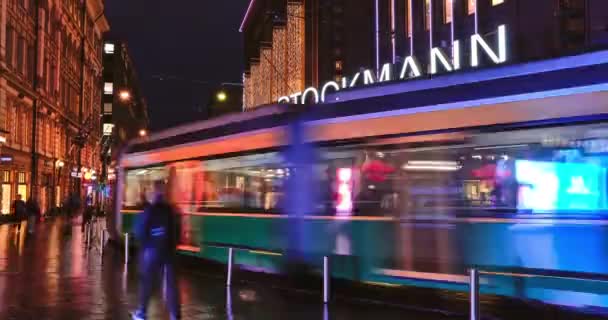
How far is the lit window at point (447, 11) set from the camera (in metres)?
34.4

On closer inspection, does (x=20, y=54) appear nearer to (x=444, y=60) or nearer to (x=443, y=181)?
(x=444, y=60)

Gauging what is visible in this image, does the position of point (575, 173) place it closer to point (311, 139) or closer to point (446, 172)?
point (446, 172)

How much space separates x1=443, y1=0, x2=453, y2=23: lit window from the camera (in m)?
34.4

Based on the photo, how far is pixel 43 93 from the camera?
157ft

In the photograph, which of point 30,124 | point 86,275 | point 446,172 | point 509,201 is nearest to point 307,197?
point 446,172

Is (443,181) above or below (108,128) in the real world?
below

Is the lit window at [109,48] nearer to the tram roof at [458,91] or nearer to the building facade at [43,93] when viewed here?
the building facade at [43,93]

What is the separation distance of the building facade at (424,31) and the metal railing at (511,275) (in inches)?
110

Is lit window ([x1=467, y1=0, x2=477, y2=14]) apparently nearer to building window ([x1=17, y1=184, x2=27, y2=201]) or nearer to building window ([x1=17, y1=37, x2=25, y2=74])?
building window ([x1=17, y1=37, x2=25, y2=74])

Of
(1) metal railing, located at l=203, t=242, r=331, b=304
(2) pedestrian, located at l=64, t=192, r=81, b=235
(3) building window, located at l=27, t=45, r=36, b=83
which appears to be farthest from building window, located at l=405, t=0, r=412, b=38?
(1) metal railing, located at l=203, t=242, r=331, b=304

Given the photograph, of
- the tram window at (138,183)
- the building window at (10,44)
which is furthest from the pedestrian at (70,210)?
the building window at (10,44)

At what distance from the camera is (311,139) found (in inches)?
452

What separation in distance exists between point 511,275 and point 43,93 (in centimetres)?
4474

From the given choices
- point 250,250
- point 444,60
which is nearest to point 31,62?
point 444,60
